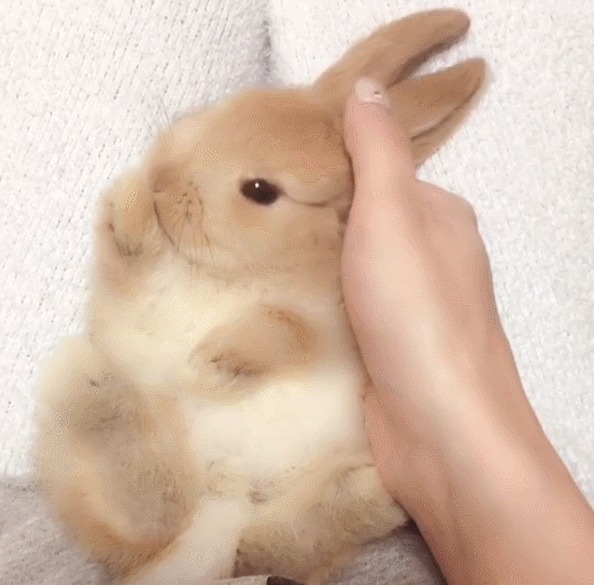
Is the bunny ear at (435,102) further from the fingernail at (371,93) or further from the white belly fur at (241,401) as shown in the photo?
the white belly fur at (241,401)

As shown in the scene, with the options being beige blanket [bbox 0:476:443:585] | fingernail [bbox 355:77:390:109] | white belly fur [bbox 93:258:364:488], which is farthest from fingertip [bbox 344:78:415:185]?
beige blanket [bbox 0:476:443:585]

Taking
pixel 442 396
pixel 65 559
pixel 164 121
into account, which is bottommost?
pixel 65 559

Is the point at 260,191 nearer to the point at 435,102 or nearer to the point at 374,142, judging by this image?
the point at 374,142

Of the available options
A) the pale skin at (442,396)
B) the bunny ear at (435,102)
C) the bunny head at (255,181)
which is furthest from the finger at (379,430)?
the bunny ear at (435,102)

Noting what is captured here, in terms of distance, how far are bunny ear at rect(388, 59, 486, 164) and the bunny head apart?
8cm

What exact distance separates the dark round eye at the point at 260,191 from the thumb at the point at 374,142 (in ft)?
0.30

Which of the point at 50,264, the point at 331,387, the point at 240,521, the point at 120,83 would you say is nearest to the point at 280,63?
the point at 120,83

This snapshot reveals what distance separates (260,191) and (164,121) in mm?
279

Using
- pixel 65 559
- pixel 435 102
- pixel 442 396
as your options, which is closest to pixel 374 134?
pixel 435 102

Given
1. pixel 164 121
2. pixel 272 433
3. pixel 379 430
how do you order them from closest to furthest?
pixel 272 433
pixel 379 430
pixel 164 121

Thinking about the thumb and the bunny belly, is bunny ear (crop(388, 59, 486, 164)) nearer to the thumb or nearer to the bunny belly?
the thumb

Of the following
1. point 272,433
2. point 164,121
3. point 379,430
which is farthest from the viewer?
point 164,121

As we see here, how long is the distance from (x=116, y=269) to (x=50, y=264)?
228mm

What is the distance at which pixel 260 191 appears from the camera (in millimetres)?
775
